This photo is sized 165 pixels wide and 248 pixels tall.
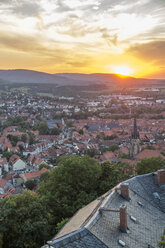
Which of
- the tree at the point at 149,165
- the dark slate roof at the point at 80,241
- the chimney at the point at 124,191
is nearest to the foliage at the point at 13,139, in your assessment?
the tree at the point at 149,165

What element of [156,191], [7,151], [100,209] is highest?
[100,209]

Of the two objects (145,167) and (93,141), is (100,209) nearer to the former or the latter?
(145,167)

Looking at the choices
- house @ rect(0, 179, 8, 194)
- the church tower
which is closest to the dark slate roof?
→ house @ rect(0, 179, 8, 194)

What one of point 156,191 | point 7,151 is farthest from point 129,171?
point 7,151

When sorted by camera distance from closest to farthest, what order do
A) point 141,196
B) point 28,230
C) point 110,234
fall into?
point 110,234 < point 28,230 < point 141,196

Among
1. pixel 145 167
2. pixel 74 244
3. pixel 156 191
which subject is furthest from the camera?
pixel 145 167

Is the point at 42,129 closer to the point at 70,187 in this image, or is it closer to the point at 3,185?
the point at 3,185

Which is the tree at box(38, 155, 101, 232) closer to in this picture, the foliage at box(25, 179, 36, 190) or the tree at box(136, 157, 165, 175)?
the tree at box(136, 157, 165, 175)
